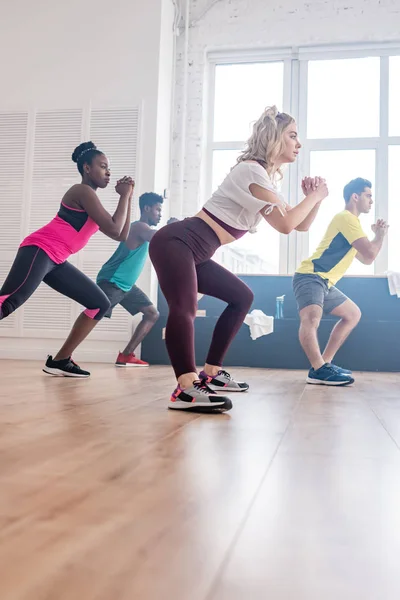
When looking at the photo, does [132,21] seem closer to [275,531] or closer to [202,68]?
[202,68]

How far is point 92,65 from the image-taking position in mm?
5484

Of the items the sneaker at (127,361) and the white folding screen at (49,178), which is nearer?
the sneaker at (127,361)

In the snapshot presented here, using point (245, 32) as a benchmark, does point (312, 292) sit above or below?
below

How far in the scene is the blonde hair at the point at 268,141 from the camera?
208 centimetres

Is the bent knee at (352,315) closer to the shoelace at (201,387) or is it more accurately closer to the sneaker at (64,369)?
the sneaker at (64,369)

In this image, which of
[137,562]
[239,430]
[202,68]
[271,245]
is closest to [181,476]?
[137,562]

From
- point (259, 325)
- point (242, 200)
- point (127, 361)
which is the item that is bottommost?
point (127, 361)

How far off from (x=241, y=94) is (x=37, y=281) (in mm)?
4225

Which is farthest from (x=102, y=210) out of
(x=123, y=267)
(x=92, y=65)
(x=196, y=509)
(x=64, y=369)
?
(x=92, y=65)

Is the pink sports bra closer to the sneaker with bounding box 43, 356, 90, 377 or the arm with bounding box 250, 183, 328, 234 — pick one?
the sneaker with bounding box 43, 356, 90, 377

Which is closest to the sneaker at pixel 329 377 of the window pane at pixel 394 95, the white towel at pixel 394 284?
the white towel at pixel 394 284

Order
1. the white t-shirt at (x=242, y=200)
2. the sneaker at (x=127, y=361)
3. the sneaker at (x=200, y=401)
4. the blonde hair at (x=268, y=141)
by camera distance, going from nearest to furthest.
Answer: the sneaker at (x=200, y=401), the white t-shirt at (x=242, y=200), the blonde hair at (x=268, y=141), the sneaker at (x=127, y=361)

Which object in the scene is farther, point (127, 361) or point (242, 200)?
point (127, 361)

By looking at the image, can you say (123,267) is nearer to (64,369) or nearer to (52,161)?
(64,369)
